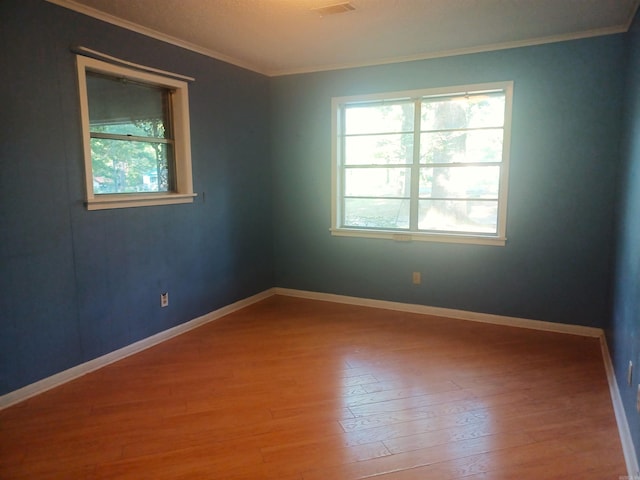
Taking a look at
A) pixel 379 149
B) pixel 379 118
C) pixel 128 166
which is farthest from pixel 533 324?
pixel 128 166

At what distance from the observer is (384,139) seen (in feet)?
14.3

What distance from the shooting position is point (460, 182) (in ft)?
13.3

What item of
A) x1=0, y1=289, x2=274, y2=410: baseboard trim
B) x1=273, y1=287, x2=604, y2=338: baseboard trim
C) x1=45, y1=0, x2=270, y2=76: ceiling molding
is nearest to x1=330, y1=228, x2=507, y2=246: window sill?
x1=273, y1=287, x2=604, y2=338: baseboard trim

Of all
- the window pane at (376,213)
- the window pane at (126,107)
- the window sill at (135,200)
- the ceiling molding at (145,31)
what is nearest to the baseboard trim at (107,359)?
the window sill at (135,200)

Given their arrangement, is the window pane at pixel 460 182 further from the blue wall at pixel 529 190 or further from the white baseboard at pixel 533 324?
the white baseboard at pixel 533 324

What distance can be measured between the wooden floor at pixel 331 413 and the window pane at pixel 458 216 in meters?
1.01

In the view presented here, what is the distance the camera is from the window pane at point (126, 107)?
3062 millimetres

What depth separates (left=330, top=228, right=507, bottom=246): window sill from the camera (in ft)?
12.9

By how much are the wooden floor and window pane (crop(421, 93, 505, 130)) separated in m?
1.92

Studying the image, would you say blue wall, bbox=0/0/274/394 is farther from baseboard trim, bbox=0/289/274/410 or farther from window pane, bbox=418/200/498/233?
window pane, bbox=418/200/498/233

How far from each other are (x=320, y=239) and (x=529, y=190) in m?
2.13

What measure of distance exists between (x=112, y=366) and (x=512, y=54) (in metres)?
4.08

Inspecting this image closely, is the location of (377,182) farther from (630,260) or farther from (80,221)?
(80,221)

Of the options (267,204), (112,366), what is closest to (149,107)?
(267,204)
